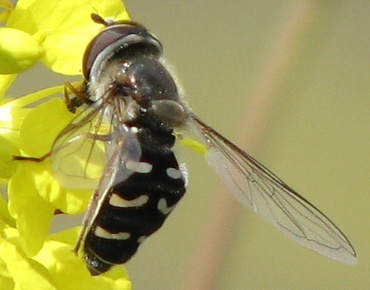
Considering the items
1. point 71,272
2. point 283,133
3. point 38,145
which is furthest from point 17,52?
point 283,133

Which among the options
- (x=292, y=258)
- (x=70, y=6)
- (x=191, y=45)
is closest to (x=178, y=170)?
(x=70, y=6)

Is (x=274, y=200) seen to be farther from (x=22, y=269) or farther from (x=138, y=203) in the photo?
(x=22, y=269)

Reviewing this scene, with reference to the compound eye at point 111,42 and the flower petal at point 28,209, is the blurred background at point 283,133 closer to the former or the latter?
the compound eye at point 111,42

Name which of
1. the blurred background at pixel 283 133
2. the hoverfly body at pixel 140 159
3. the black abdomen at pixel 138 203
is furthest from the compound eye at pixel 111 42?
the blurred background at pixel 283 133

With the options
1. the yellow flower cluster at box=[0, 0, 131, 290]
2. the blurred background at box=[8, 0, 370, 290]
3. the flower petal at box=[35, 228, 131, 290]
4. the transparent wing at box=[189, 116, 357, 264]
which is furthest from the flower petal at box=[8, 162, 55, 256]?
the blurred background at box=[8, 0, 370, 290]

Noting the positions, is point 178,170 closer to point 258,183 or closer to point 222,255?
point 258,183

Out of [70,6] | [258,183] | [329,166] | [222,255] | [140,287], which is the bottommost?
[140,287]
